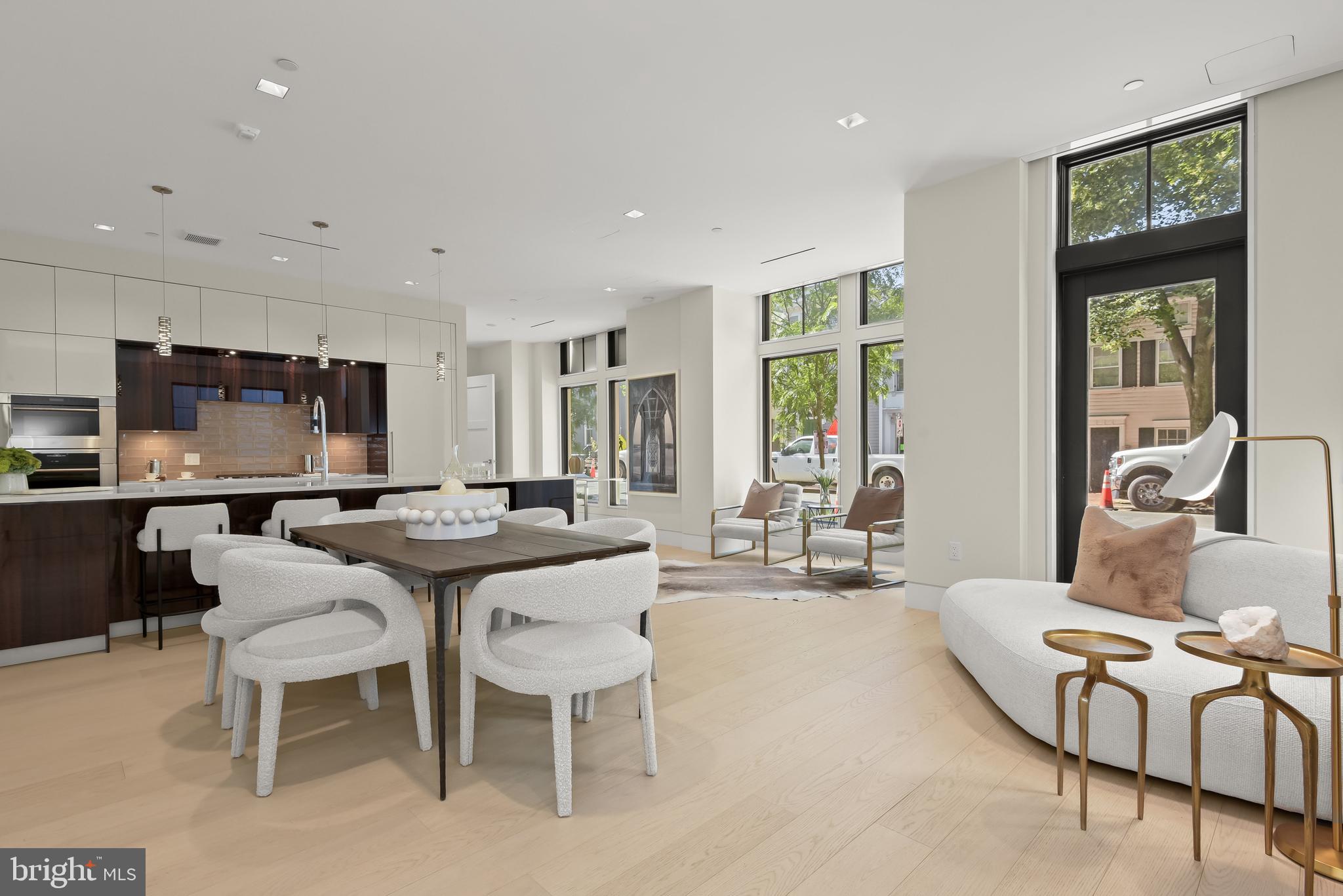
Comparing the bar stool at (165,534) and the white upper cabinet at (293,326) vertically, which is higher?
the white upper cabinet at (293,326)

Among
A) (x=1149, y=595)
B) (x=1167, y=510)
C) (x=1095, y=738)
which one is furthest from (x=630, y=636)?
(x=1167, y=510)

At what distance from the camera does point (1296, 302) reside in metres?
3.32

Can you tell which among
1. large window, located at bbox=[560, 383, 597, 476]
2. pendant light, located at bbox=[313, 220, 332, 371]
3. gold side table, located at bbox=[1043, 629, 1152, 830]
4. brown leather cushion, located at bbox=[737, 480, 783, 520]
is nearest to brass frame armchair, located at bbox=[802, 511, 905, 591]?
brown leather cushion, located at bbox=[737, 480, 783, 520]

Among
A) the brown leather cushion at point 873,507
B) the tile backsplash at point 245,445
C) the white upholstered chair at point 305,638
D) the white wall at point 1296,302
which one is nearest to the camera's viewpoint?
the white upholstered chair at point 305,638

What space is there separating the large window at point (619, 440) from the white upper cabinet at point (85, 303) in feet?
17.9

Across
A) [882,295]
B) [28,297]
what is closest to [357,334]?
[28,297]

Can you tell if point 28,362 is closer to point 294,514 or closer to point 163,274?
point 163,274

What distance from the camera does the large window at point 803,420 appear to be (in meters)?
7.23

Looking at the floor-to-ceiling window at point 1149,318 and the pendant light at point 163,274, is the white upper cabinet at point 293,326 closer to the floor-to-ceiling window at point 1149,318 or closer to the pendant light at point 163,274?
the pendant light at point 163,274

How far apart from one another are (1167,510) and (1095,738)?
220cm

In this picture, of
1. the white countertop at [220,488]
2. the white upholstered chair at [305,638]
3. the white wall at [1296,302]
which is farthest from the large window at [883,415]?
the white upholstered chair at [305,638]

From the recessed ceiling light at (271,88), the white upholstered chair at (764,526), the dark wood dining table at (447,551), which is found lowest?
the white upholstered chair at (764,526)

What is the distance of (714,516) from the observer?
7.05m

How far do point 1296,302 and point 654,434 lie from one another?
599 centimetres
